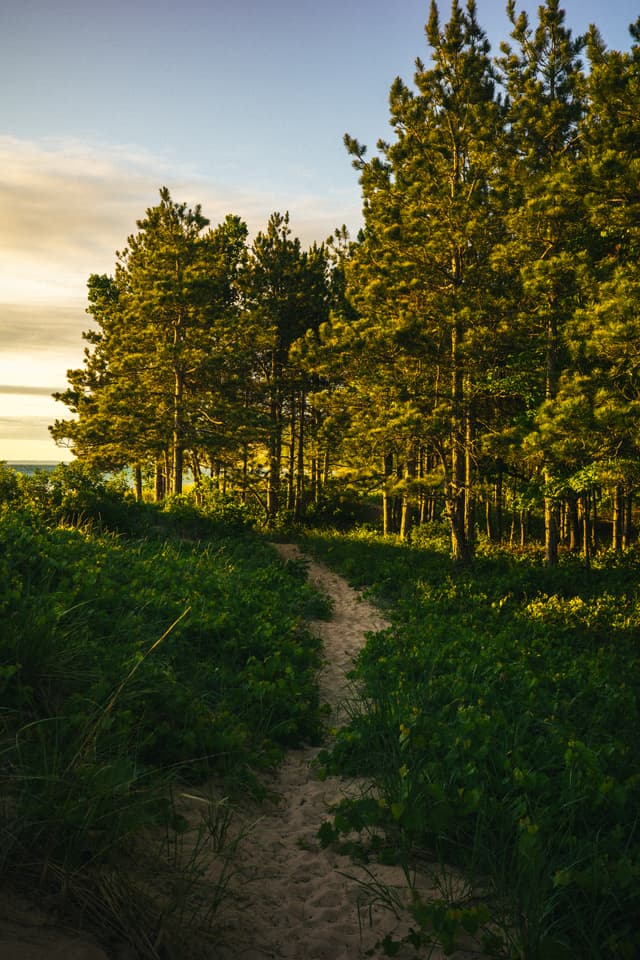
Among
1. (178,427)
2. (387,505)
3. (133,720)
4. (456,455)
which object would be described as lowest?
(133,720)

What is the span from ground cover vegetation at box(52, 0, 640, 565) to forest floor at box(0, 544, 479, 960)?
1004 centimetres

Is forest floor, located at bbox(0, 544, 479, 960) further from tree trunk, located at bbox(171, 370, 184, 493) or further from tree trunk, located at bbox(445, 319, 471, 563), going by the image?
tree trunk, located at bbox(171, 370, 184, 493)

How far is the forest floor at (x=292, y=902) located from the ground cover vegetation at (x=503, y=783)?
16cm

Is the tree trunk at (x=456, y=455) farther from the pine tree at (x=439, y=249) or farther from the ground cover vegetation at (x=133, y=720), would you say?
the ground cover vegetation at (x=133, y=720)

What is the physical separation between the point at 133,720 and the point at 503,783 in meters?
2.91

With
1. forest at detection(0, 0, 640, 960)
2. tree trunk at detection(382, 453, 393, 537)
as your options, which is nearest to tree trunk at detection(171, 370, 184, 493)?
forest at detection(0, 0, 640, 960)

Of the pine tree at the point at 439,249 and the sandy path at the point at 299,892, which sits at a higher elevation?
the pine tree at the point at 439,249

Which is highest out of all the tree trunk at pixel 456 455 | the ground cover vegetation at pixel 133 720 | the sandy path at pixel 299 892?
the tree trunk at pixel 456 455

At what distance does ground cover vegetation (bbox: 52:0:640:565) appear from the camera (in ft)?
40.4

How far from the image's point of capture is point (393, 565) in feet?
52.2

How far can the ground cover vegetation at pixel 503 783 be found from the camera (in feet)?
9.95

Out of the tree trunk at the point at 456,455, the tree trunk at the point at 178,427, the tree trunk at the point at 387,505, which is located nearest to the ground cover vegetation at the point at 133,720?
the tree trunk at the point at 456,455

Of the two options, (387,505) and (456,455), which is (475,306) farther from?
(387,505)

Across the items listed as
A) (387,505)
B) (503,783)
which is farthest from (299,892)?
(387,505)
